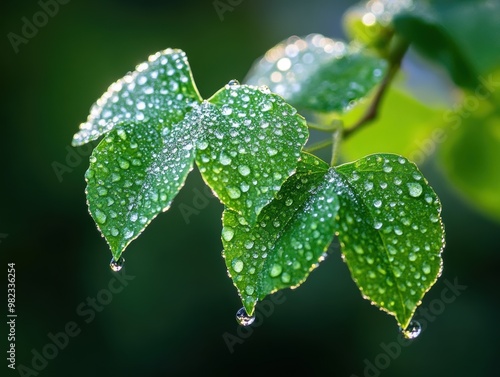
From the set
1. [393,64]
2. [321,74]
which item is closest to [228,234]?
[321,74]

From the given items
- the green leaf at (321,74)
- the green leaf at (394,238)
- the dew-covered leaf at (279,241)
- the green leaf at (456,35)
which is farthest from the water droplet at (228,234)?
the green leaf at (456,35)

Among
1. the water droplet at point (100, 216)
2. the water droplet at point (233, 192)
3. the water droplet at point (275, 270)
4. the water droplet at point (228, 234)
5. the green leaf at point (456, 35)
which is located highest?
the water droplet at point (100, 216)

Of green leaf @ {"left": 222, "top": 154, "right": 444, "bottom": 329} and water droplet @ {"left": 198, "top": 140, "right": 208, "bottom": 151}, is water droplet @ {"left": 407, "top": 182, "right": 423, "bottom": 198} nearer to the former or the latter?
green leaf @ {"left": 222, "top": 154, "right": 444, "bottom": 329}

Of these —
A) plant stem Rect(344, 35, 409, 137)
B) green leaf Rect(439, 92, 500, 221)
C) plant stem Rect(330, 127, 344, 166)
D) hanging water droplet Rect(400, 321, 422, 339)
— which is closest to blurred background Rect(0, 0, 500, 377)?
green leaf Rect(439, 92, 500, 221)

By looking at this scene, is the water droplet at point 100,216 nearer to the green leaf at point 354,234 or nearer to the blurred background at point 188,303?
the green leaf at point 354,234

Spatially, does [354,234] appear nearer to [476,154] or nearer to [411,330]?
[411,330]

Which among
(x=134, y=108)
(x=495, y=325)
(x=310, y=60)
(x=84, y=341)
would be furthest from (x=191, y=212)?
(x=134, y=108)
